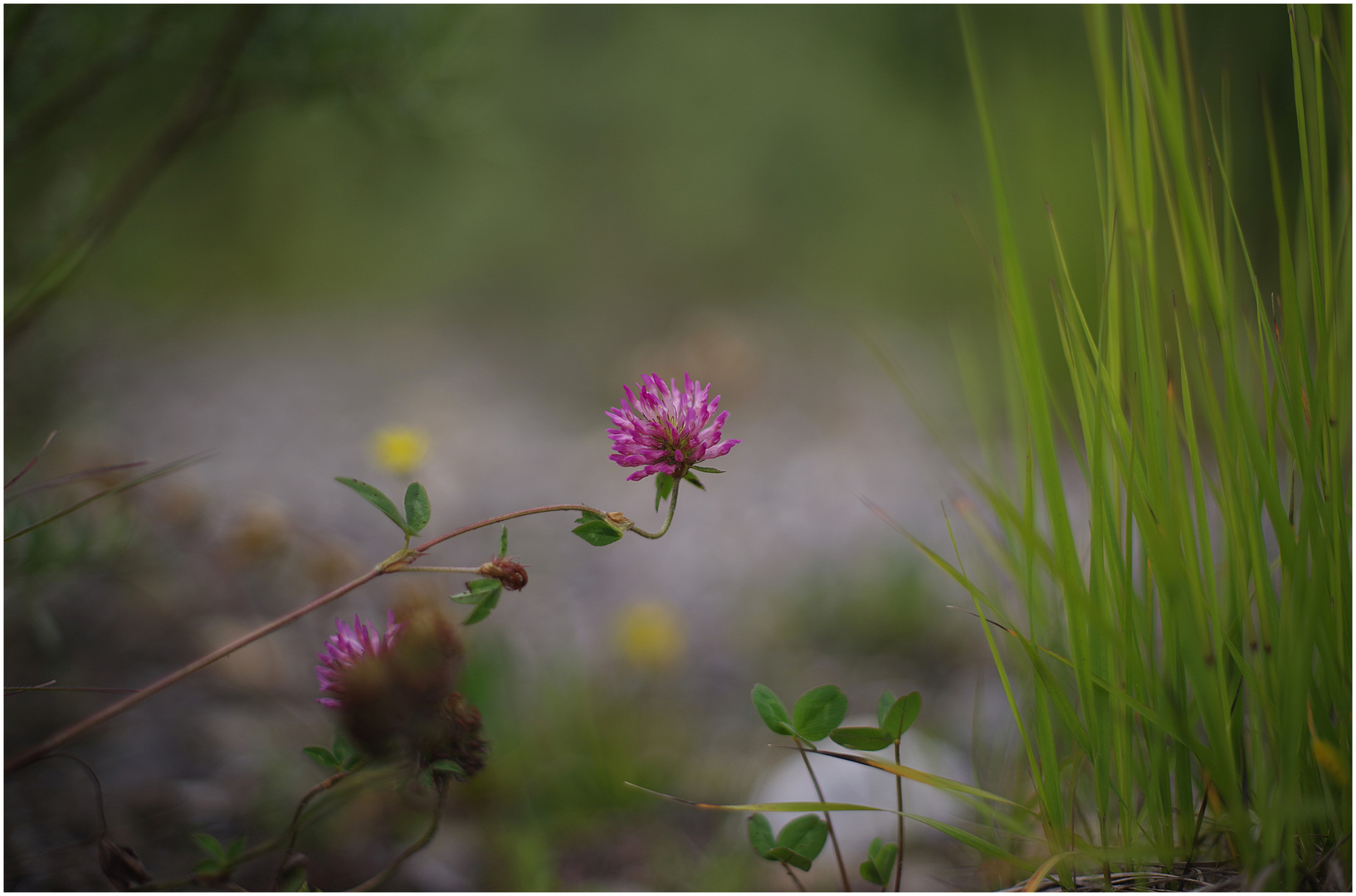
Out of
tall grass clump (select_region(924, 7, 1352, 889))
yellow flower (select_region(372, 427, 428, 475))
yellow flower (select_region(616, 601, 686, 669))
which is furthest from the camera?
yellow flower (select_region(616, 601, 686, 669))

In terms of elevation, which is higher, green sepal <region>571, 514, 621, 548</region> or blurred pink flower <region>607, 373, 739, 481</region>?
blurred pink flower <region>607, 373, 739, 481</region>

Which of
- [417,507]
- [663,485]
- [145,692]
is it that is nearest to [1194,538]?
[663,485]

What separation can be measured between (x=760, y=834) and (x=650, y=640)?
1.77ft

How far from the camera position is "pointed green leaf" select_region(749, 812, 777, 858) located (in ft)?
1.33

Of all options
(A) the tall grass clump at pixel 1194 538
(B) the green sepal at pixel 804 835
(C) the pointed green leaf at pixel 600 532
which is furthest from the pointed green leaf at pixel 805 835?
(C) the pointed green leaf at pixel 600 532

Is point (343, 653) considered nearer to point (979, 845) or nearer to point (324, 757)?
point (324, 757)

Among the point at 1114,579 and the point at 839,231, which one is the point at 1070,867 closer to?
the point at 1114,579

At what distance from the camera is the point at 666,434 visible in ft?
1.29

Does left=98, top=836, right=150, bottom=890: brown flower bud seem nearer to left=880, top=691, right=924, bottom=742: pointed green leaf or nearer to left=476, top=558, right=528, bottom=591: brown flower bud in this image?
left=476, top=558, right=528, bottom=591: brown flower bud

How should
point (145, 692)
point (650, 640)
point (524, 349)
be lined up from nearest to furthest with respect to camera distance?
1. point (145, 692)
2. point (650, 640)
3. point (524, 349)

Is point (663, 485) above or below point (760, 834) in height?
above

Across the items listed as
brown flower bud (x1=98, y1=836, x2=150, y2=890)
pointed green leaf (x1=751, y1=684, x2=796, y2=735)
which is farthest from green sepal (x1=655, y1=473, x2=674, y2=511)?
brown flower bud (x1=98, y1=836, x2=150, y2=890)

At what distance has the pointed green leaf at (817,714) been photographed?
16.0 inches

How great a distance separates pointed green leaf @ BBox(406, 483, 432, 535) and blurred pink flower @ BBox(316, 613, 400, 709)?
6 centimetres
